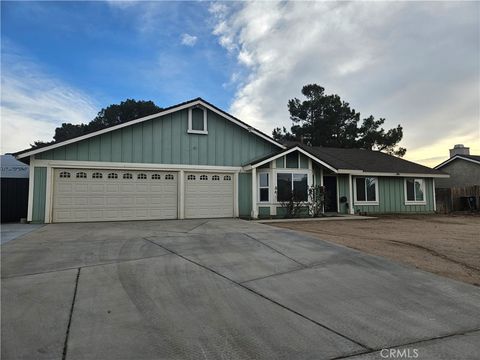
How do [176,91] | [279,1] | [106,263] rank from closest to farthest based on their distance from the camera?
[106,263]
[279,1]
[176,91]

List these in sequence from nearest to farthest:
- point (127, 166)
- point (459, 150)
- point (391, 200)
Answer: point (127, 166) < point (391, 200) < point (459, 150)

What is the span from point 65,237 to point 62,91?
1032cm

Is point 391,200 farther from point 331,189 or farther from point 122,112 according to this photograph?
point 122,112

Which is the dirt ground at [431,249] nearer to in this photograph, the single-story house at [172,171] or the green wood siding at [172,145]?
the single-story house at [172,171]

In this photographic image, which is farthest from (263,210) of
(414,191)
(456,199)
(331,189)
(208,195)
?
(456,199)

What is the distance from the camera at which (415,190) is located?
18406 millimetres

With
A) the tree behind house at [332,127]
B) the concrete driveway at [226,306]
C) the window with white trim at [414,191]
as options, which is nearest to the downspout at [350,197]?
the window with white trim at [414,191]

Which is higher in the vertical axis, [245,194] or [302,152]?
[302,152]

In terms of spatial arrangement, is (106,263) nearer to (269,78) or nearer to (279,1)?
(279,1)

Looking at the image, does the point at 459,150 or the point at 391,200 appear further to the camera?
the point at 459,150

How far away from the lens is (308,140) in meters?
35.8

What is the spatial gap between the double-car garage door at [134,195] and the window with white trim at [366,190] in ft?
24.9

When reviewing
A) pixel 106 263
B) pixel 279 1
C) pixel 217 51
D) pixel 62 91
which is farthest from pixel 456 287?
pixel 62 91

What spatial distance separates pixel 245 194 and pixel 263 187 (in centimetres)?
91
